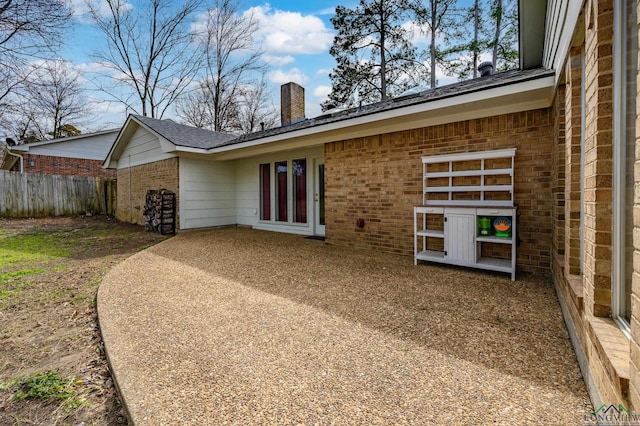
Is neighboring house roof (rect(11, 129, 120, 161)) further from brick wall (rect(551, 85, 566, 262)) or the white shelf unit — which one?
brick wall (rect(551, 85, 566, 262))

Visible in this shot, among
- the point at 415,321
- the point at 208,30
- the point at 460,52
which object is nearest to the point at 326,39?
the point at 460,52

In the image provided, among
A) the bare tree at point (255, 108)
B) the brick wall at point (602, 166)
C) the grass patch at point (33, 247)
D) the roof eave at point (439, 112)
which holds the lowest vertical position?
the grass patch at point (33, 247)

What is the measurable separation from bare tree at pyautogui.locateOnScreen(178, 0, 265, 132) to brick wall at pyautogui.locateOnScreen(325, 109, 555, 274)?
13799mm

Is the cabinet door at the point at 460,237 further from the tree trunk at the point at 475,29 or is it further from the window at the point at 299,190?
the tree trunk at the point at 475,29

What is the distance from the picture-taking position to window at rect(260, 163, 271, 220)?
9234mm

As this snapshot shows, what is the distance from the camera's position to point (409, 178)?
541 cm

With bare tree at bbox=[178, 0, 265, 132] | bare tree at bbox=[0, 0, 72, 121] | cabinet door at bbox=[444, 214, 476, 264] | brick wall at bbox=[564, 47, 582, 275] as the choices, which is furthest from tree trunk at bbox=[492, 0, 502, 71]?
bare tree at bbox=[0, 0, 72, 121]

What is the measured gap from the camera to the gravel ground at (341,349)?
5.39 feet

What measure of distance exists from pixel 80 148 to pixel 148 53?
6526 mm

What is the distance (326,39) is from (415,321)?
14.0 metres

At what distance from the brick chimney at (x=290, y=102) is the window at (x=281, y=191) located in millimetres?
2474

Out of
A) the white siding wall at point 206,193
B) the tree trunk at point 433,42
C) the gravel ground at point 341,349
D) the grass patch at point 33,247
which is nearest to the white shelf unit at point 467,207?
the gravel ground at point 341,349

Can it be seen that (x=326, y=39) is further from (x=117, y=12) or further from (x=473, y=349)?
(x=473, y=349)

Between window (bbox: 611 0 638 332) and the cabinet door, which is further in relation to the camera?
the cabinet door
